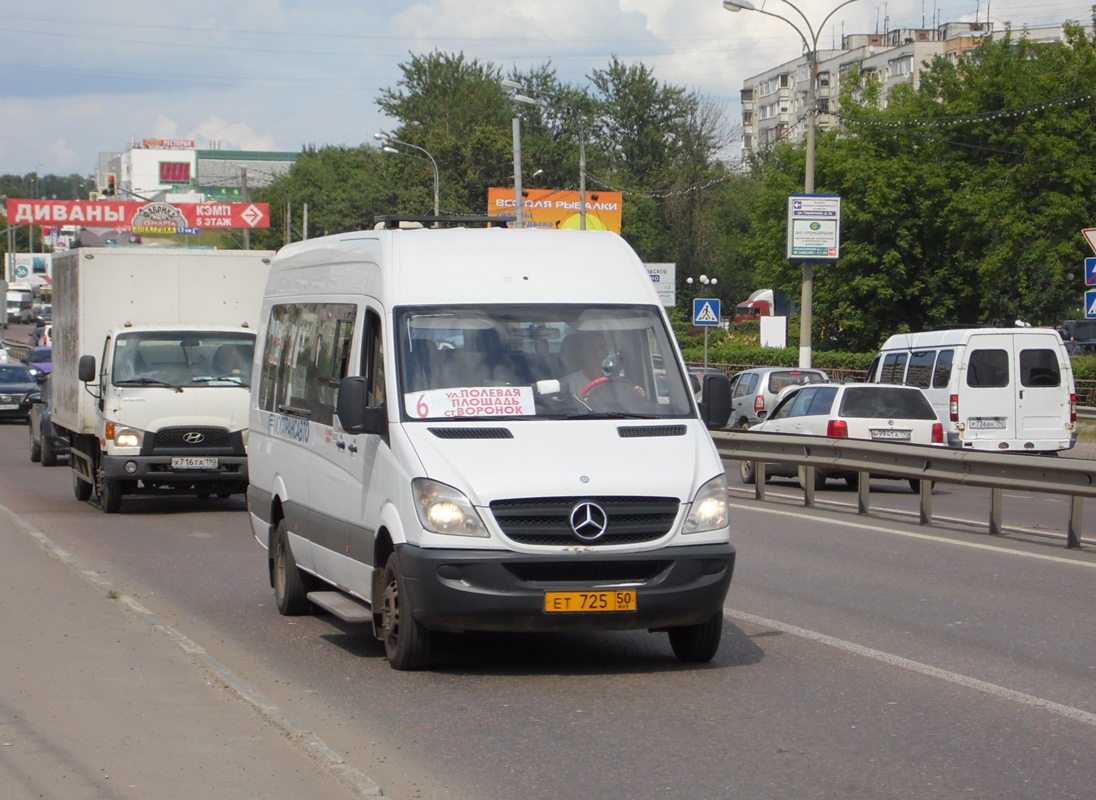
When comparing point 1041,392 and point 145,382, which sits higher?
point 145,382

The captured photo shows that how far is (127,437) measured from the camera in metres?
17.2

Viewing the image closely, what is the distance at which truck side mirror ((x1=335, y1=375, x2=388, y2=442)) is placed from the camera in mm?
8055

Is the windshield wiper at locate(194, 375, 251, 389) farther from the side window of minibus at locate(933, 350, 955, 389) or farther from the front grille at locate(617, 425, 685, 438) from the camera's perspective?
the side window of minibus at locate(933, 350, 955, 389)

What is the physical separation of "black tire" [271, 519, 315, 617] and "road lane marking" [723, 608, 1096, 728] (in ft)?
8.86

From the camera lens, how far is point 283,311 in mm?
10648

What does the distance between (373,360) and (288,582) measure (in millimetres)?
2067

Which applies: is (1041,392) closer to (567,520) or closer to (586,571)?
(586,571)

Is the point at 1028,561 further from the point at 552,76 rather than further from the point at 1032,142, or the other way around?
the point at 552,76

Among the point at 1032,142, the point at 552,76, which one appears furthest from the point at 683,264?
the point at 1032,142

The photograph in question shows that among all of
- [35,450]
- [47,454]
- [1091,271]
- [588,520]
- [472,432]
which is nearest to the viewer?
[588,520]

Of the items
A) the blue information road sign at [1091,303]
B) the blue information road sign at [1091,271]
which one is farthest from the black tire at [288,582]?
the blue information road sign at [1091,271]

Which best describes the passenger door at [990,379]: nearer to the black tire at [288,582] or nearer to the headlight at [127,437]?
the headlight at [127,437]

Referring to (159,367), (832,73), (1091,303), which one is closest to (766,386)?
(1091,303)

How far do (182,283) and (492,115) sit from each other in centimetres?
9070
